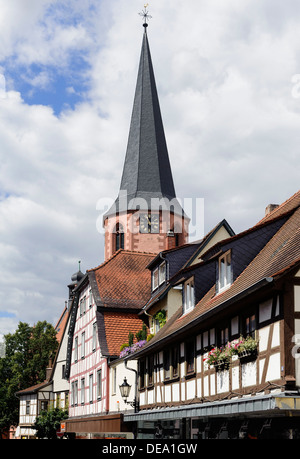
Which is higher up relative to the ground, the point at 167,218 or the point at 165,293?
the point at 167,218

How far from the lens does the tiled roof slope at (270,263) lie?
13.9m

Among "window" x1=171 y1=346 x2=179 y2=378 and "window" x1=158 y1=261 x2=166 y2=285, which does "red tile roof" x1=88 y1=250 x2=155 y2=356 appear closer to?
"window" x1=158 y1=261 x2=166 y2=285

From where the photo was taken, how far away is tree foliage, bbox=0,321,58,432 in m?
56.5

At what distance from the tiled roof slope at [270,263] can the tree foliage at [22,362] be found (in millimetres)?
40482

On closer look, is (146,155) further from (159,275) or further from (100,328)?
(159,275)

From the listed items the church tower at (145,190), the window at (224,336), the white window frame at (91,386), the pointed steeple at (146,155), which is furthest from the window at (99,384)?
the pointed steeple at (146,155)

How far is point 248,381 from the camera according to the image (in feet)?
46.3

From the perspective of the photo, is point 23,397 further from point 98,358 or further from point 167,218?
point 98,358

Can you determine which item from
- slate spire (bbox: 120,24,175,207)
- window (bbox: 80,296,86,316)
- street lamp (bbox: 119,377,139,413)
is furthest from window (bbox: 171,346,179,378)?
slate spire (bbox: 120,24,175,207)

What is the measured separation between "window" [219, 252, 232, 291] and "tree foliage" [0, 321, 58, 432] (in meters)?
41.5

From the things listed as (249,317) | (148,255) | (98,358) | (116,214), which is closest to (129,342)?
(98,358)

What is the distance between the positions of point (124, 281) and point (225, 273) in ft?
56.4
